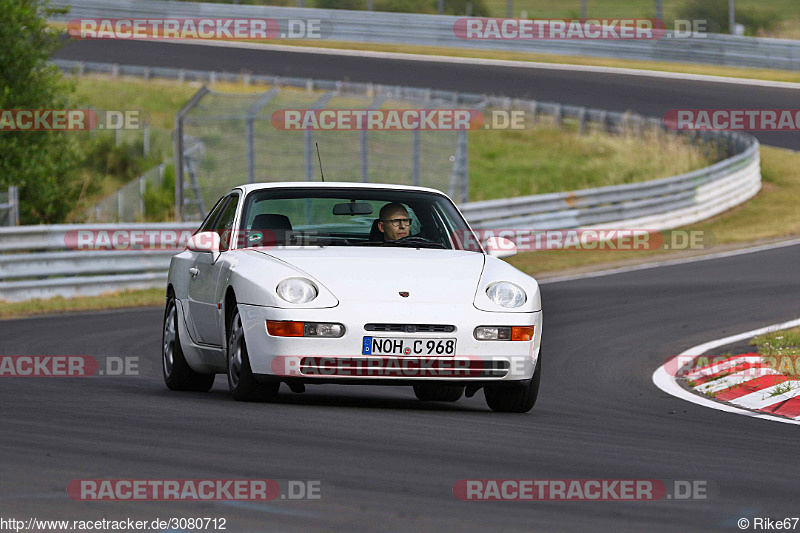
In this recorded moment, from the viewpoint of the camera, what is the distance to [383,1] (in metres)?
63.8

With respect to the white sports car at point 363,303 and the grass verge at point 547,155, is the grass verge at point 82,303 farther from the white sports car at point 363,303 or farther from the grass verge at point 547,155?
the grass verge at point 547,155

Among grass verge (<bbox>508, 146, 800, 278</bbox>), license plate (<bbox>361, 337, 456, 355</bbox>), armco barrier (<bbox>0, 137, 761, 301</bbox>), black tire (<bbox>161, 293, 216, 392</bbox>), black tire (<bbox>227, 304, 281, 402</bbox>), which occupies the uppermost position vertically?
license plate (<bbox>361, 337, 456, 355</bbox>)

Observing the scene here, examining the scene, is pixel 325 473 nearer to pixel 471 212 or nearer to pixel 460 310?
pixel 460 310

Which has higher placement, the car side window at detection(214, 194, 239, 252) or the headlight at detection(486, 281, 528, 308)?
the car side window at detection(214, 194, 239, 252)

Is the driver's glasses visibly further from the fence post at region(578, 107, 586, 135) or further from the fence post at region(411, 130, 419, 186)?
the fence post at region(578, 107, 586, 135)

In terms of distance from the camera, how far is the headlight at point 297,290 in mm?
8445

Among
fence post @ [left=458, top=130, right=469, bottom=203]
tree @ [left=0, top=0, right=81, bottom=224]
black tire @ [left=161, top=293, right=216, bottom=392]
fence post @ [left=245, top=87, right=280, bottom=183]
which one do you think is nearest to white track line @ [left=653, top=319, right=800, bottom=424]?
black tire @ [left=161, top=293, right=216, bottom=392]

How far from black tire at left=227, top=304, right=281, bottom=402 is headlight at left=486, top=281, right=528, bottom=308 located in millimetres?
1366

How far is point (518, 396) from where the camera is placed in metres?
8.91

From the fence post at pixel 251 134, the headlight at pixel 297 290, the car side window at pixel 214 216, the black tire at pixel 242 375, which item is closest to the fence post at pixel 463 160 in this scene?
the fence post at pixel 251 134

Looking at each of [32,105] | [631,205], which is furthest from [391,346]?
[631,205]

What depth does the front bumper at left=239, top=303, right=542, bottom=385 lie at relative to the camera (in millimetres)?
8367

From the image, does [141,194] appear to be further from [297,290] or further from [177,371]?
[297,290]

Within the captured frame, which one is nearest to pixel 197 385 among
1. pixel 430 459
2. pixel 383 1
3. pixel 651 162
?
pixel 430 459
